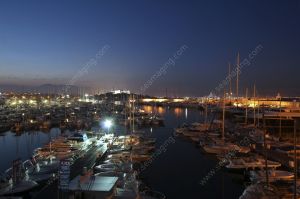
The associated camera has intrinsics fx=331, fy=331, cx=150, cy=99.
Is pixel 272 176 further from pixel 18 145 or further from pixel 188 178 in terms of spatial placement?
pixel 18 145

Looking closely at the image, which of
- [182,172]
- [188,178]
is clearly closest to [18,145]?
[182,172]

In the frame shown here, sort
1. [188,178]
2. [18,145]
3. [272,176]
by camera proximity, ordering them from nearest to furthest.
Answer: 1. [272,176]
2. [188,178]
3. [18,145]

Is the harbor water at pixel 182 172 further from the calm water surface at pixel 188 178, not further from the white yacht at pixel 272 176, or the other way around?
the white yacht at pixel 272 176

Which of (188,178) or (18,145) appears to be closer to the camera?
(188,178)

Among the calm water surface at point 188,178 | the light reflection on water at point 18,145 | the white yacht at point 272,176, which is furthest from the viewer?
the light reflection on water at point 18,145

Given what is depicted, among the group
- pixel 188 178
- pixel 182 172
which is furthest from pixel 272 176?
pixel 182 172

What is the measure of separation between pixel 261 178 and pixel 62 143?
1675cm

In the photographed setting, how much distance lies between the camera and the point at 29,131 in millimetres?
43312

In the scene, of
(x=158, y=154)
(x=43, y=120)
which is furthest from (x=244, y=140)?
(x=43, y=120)

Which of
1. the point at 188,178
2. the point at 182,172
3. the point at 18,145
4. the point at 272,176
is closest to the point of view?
the point at 272,176

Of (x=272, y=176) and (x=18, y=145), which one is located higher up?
(x=272, y=176)

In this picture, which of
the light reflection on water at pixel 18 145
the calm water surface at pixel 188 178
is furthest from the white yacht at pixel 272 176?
the light reflection on water at pixel 18 145

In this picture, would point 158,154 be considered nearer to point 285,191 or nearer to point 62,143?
point 62,143

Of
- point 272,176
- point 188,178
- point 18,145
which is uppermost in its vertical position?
point 272,176
